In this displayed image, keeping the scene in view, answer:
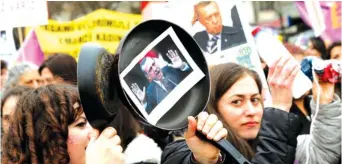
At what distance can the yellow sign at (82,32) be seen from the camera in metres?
4.99

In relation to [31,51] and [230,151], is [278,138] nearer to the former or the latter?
[230,151]

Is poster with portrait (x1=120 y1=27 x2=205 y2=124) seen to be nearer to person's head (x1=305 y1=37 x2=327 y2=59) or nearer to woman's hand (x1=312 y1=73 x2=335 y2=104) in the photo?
woman's hand (x1=312 y1=73 x2=335 y2=104)

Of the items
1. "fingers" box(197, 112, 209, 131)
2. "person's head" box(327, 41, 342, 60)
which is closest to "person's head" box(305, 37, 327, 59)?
"person's head" box(327, 41, 342, 60)

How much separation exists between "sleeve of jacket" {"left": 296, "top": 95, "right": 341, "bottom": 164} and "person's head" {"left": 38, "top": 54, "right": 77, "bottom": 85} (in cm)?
137

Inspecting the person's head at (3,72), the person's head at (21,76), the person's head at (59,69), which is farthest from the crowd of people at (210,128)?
the person's head at (3,72)

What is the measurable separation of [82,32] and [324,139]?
281cm

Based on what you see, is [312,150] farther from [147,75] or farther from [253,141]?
[147,75]

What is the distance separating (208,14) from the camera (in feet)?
8.05

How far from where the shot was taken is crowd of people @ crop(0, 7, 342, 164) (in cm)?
172

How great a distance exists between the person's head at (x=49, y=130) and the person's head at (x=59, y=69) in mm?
1445

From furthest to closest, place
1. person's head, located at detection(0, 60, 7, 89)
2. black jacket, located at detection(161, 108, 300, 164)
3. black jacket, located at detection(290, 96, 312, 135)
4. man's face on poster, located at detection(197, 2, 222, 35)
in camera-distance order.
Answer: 1. person's head, located at detection(0, 60, 7, 89)
2. black jacket, located at detection(290, 96, 312, 135)
3. man's face on poster, located at detection(197, 2, 222, 35)
4. black jacket, located at detection(161, 108, 300, 164)

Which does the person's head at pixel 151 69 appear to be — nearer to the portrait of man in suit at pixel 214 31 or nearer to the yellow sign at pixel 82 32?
the portrait of man in suit at pixel 214 31

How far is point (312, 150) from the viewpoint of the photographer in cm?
260

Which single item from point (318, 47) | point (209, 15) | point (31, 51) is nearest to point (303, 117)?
point (209, 15)
